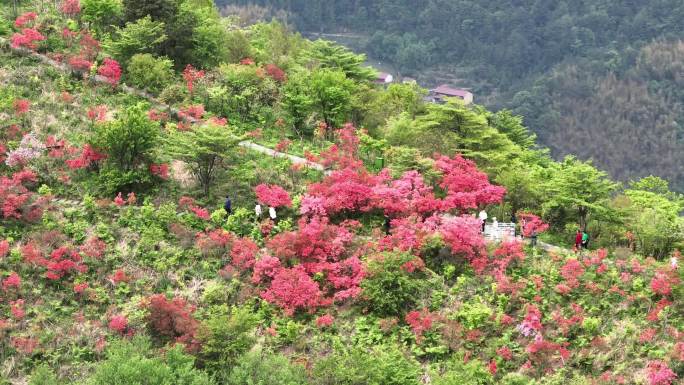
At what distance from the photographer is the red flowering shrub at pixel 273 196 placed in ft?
93.3

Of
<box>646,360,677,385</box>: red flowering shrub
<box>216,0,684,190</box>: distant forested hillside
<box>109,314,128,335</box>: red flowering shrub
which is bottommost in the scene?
→ <box>216,0,684,190</box>: distant forested hillside

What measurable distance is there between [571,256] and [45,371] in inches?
659

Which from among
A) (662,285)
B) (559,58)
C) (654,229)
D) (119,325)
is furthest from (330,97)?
(559,58)

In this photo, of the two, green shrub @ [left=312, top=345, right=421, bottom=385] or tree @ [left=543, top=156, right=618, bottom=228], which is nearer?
green shrub @ [left=312, top=345, right=421, bottom=385]

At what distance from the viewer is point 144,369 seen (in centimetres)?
1909

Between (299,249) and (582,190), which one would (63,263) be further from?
(582,190)

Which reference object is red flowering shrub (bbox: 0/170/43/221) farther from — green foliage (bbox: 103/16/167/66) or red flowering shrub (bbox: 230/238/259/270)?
green foliage (bbox: 103/16/167/66)

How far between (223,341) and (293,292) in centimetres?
371

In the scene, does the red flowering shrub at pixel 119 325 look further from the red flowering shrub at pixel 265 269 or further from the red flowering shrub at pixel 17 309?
the red flowering shrub at pixel 265 269

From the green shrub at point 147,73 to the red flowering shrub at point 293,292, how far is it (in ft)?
50.5

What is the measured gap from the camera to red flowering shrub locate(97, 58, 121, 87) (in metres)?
36.4

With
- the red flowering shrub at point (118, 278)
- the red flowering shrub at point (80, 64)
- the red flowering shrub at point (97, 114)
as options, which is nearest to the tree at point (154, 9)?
the red flowering shrub at point (80, 64)

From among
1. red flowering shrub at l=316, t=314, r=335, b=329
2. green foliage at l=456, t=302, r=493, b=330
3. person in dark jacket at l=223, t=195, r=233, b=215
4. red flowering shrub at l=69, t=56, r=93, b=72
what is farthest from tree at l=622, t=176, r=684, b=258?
red flowering shrub at l=69, t=56, r=93, b=72

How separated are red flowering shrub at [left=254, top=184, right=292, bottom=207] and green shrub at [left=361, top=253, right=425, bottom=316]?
5.08 meters
